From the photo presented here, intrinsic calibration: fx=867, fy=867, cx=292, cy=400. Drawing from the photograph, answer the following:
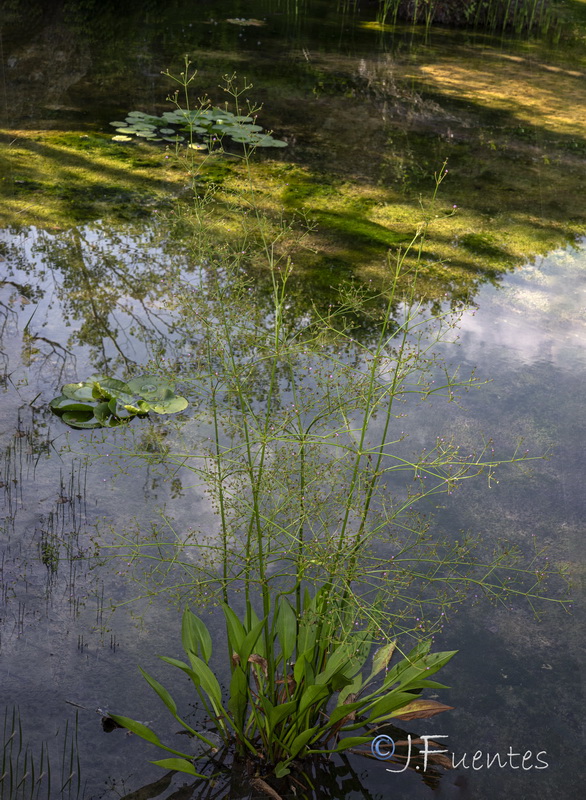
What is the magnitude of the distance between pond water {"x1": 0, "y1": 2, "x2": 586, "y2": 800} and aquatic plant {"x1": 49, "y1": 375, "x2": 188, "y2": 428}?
3.1 inches

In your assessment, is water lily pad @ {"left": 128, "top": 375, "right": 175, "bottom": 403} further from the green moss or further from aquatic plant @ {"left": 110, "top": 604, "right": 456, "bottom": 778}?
the green moss

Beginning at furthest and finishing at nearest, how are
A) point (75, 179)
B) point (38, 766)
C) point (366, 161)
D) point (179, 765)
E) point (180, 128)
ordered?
1. point (180, 128)
2. point (366, 161)
3. point (75, 179)
4. point (38, 766)
5. point (179, 765)

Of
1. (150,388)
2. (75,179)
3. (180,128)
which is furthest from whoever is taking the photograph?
(180,128)

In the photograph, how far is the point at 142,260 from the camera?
483 cm

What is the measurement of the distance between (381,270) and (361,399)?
9.61ft

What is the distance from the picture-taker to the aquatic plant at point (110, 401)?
3543mm

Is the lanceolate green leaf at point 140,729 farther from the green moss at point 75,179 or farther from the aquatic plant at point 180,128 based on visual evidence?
the aquatic plant at point 180,128

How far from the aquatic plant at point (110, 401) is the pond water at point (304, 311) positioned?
0.08 metres

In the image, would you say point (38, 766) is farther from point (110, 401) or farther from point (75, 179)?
point (75, 179)

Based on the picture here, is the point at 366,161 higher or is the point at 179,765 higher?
the point at 366,161

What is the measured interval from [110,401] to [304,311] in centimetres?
129

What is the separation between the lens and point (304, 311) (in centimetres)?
446

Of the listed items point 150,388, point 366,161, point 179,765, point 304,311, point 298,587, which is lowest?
point 179,765

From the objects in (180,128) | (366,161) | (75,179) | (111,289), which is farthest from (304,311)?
(180,128)
